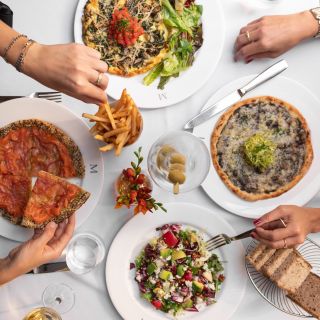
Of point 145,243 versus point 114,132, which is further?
point 145,243

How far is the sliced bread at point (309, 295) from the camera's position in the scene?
2.99 metres

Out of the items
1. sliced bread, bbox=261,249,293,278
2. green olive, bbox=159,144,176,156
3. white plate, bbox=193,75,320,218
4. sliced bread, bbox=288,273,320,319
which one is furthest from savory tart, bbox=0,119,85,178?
sliced bread, bbox=288,273,320,319

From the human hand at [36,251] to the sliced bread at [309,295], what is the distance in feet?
4.62

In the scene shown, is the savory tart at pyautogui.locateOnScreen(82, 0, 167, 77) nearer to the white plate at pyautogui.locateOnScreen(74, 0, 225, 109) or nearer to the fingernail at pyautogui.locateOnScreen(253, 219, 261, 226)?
the white plate at pyautogui.locateOnScreen(74, 0, 225, 109)

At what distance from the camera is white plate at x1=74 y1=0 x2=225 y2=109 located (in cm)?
298

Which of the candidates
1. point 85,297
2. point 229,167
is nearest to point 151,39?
point 229,167

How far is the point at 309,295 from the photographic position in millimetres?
3006

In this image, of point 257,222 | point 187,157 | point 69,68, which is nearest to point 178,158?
point 187,157

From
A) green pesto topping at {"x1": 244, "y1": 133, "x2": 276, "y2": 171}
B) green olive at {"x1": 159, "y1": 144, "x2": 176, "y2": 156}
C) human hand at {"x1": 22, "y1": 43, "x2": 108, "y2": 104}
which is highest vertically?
human hand at {"x1": 22, "y1": 43, "x2": 108, "y2": 104}

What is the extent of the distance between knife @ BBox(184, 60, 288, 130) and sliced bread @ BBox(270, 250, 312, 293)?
977 mm

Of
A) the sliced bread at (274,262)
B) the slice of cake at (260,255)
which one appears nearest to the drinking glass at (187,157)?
the slice of cake at (260,255)

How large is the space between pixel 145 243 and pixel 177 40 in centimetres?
125

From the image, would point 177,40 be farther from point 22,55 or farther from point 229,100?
point 22,55

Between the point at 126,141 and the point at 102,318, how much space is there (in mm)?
1104
